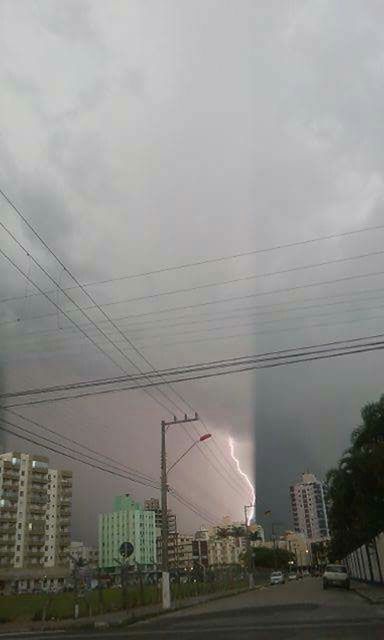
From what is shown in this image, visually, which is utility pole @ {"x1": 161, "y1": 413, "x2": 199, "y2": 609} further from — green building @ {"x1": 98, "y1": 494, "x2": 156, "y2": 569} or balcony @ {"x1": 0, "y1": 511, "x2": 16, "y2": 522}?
balcony @ {"x1": 0, "y1": 511, "x2": 16, "y2": 522}

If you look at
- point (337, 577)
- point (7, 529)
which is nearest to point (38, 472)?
point (7, 529)

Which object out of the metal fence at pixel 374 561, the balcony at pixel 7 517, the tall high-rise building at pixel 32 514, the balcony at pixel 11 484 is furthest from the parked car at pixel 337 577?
the balcony at pixel 11 484

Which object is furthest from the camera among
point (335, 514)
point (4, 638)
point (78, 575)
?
point (335, 514)

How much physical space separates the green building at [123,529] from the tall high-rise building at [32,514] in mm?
16084

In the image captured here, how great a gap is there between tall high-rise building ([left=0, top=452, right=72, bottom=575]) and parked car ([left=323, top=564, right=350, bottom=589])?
238ft

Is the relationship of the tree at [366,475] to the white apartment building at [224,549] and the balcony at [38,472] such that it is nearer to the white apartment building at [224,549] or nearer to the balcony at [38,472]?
the balcony at [38,472]

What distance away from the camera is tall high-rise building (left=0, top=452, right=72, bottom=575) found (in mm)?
109438

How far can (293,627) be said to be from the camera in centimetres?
1675

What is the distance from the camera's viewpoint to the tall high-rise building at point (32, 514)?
10944 cm

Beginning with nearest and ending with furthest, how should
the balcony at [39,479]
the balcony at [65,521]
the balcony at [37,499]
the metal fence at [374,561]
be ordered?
the metal fence at [374,561] < the balcony at [37,499] < the balcony at [39,479] < the balcony at [65,521]

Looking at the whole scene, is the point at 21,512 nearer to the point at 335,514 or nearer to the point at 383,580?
the point at 335,514

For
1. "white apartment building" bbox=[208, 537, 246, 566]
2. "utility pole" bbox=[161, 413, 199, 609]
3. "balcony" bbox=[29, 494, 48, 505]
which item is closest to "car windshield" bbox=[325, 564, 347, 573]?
"utility pole" bbox=[161, 413, 199, 609]

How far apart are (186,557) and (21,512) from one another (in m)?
85.9

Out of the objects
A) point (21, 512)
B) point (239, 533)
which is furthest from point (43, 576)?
point (239, 533)
